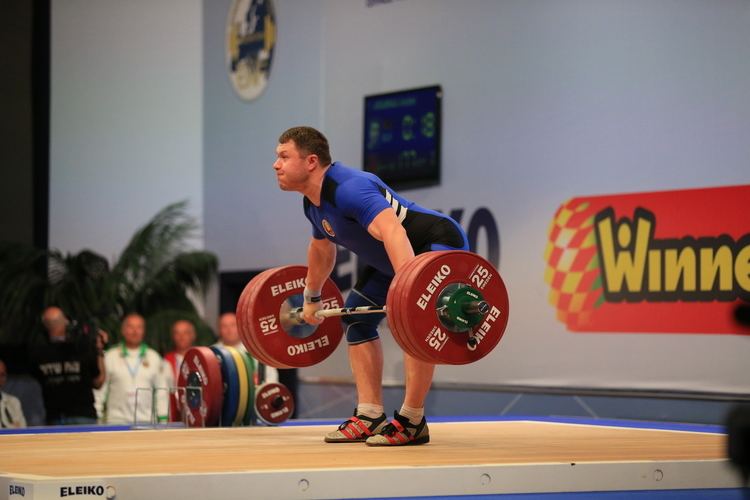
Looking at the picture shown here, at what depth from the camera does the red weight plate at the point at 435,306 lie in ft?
11.5

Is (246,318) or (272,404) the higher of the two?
(246,318)

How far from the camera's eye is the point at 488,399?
765 cm

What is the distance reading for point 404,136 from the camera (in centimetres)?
807

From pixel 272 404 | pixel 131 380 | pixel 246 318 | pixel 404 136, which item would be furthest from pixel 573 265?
pixel 246 318

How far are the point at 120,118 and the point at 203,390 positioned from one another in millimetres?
4619

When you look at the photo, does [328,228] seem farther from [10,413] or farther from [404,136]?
[404,136]

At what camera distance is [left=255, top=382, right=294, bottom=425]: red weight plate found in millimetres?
5871

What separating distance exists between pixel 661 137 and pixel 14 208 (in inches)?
212

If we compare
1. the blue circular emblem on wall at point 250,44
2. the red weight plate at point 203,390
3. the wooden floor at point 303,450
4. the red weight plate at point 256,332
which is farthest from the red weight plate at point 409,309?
the blue circular emblem on wall at point 250,44

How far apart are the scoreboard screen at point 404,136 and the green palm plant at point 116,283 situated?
6.03 ft

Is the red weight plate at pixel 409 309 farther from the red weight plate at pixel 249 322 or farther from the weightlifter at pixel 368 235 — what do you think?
the red weight plate at pixel 249 322

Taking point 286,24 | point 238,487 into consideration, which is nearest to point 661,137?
point 286,24

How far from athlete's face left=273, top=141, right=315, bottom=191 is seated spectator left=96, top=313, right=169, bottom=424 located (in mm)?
3440

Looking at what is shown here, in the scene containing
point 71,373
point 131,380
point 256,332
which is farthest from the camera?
point 131,380
